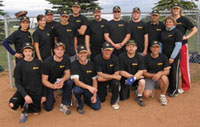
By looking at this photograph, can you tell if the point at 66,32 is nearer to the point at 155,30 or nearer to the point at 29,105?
the point at 29,105

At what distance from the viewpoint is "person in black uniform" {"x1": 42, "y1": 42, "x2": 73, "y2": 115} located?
14.4 ft

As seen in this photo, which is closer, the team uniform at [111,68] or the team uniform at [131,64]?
the team uniform at [111,68]

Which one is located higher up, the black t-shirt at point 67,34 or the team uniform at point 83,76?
the black t-shirt at point 67,34

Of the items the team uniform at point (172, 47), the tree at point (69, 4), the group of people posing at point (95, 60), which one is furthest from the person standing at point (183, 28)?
the tree at point (69, 4)

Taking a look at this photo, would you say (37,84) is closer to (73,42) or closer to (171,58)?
(73,42)

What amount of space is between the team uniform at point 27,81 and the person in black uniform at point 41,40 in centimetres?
75

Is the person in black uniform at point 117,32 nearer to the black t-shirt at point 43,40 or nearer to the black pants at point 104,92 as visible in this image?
the black pants at point 104,92

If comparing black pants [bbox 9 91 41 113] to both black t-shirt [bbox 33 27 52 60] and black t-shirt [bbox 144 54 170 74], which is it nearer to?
black t-shirt [bbox 33 27 52 60]

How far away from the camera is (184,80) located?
18.3 feet

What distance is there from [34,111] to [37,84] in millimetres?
702

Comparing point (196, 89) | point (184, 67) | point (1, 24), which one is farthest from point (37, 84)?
point (1, 24)

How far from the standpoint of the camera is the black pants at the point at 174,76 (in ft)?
17.1

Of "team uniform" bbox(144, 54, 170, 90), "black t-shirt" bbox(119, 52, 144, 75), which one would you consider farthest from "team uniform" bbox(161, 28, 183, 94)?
"black t-shirt" bbox(119, 52, 144, 75)

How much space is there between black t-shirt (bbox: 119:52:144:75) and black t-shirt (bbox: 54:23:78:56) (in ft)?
4.75
